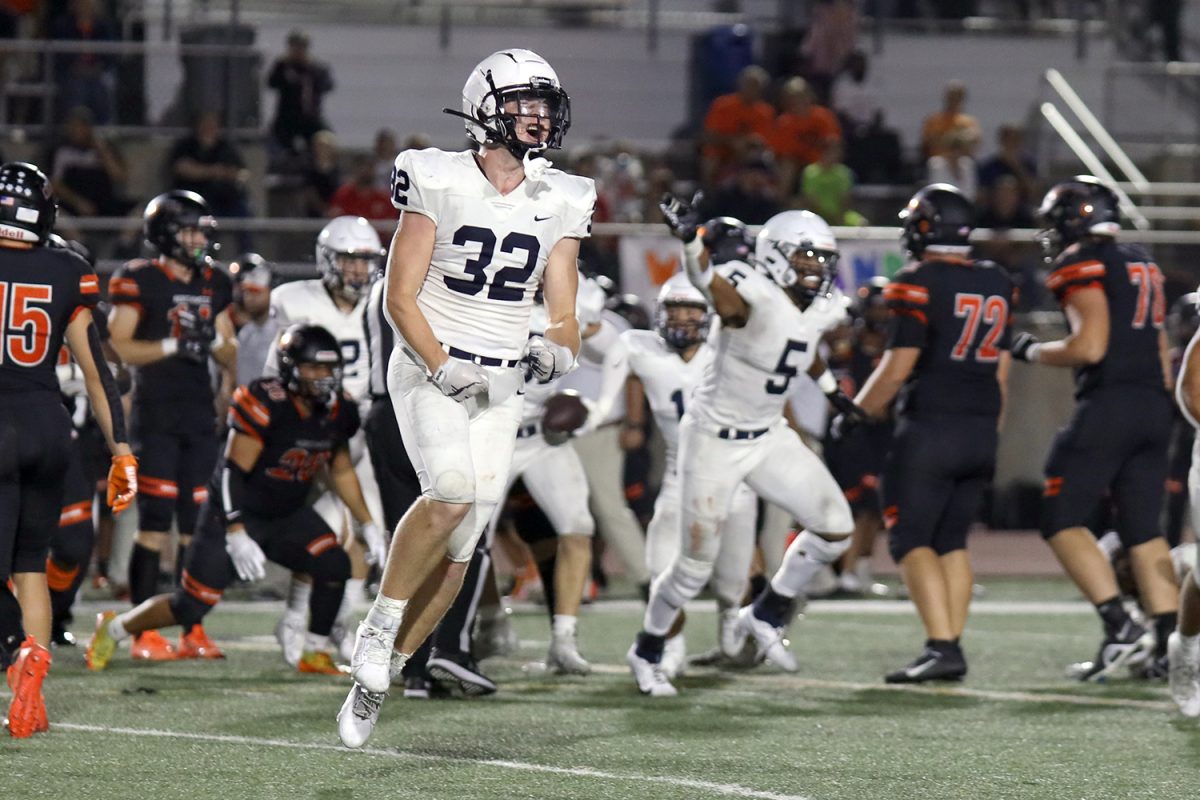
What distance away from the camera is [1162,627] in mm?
7871

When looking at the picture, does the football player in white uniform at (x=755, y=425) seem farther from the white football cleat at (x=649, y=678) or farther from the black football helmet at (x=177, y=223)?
the black football helmet at (x=177, y=223)

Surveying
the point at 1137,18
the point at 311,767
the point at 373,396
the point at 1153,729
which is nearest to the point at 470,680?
the point at 373,396

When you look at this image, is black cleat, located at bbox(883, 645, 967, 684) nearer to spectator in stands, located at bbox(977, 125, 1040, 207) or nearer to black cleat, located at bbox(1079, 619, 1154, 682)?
black cleat, located at bbox(1079, 619, 1154, 682)

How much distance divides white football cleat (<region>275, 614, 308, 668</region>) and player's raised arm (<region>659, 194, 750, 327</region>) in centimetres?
221

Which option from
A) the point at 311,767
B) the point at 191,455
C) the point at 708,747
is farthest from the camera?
the point at 191,455

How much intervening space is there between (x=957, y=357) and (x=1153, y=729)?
196 centimetres

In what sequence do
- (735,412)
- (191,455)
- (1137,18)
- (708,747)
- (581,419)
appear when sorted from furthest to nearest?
(1137,18) < (191,455) < (581,419) < (735,412) < (708,747)

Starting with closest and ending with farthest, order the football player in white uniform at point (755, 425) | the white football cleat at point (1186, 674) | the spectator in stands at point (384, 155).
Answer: the white football cleat at point (1186, 674)
the football player in white uniform at point (755, 425)
the spectator in stands at point (384, 155)

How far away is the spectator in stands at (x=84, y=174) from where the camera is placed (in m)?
13.5

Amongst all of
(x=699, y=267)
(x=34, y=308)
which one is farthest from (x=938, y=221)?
(x=34, y=308)

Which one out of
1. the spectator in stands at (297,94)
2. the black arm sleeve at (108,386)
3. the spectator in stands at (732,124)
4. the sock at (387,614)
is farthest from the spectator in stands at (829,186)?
the sock at (387,614)

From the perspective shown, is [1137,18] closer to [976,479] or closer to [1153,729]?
A: [976,479]

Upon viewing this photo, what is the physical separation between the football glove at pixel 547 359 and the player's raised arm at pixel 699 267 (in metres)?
1.38

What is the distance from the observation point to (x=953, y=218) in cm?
791
